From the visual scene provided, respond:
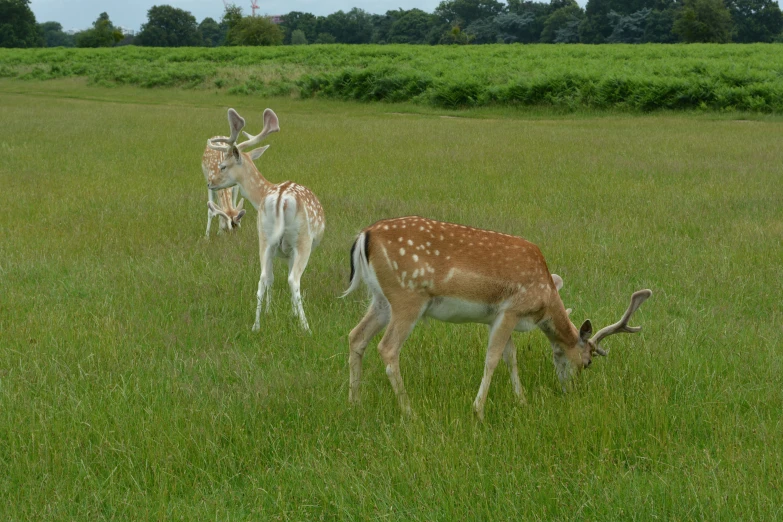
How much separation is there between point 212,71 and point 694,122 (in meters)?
24.3

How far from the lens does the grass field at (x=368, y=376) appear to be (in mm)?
3979

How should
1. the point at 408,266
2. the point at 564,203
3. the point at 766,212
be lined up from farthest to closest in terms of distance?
the point at 564,203, the point at 766,212, the point at 408,266

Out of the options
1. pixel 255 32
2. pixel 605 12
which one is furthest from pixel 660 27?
pixel 255 32

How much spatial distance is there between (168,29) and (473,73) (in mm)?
67707

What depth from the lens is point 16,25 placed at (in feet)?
276

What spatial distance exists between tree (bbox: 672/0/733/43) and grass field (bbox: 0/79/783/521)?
5564 centimetres

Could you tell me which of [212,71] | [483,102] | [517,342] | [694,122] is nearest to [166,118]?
[483,102]

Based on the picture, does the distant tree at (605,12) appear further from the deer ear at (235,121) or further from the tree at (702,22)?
the deer ear at (235,121)

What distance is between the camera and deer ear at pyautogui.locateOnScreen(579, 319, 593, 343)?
5094mm

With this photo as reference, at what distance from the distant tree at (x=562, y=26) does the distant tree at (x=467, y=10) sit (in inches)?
671

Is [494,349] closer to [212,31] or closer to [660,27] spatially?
[660,27]

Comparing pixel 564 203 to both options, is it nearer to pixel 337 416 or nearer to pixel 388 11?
pixel 337 416

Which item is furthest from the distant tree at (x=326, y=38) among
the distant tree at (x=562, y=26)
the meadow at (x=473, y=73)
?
the meadow at (x=473, y=73)

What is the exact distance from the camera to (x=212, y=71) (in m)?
39.9
